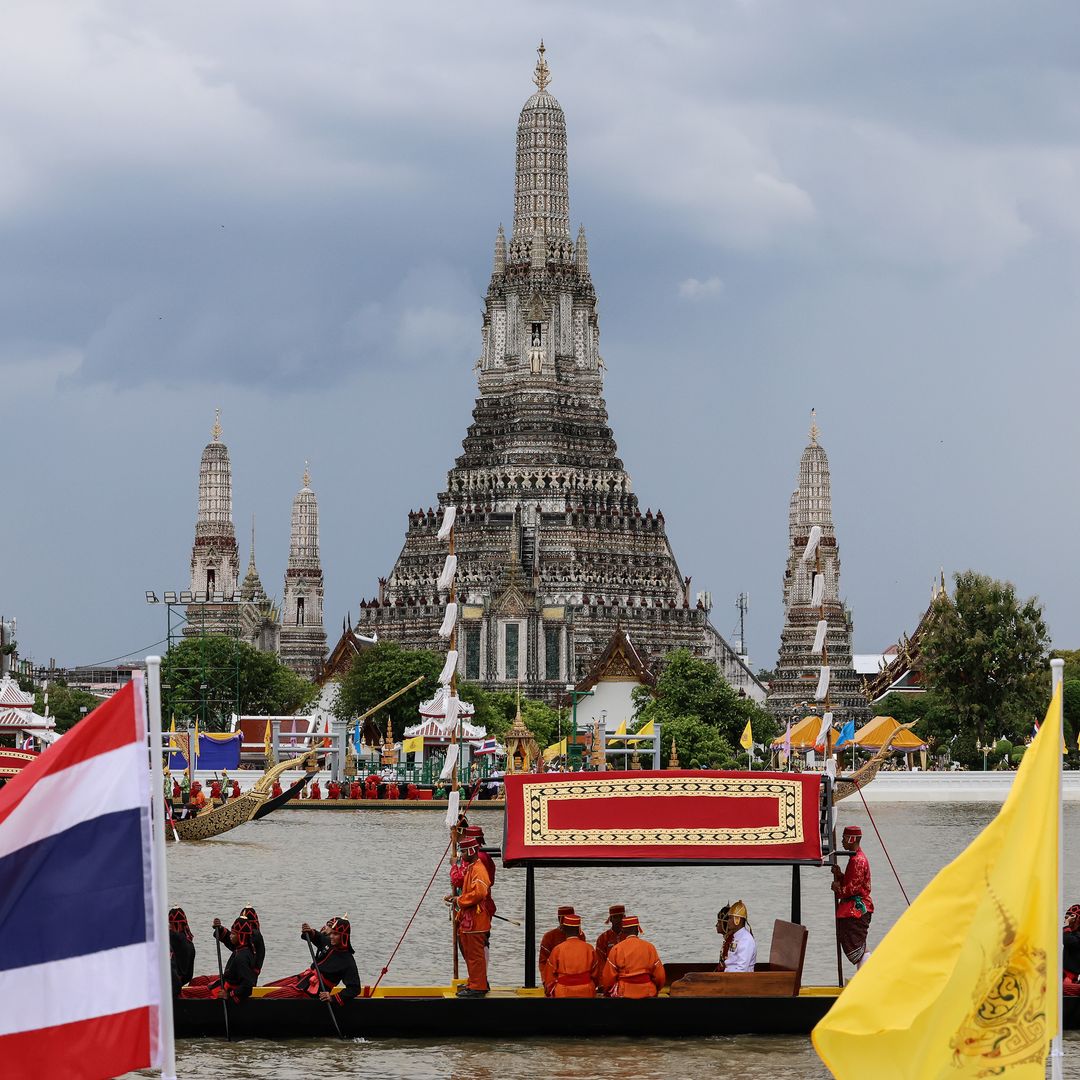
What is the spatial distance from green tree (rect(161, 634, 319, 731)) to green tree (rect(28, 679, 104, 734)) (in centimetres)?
600

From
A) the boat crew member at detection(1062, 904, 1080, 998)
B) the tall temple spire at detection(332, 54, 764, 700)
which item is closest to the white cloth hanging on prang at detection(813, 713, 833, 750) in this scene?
the tall temple spire at detection(332, 54, 764, 700)

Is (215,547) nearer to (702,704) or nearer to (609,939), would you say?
(702,704)

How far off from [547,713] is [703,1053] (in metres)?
74.9

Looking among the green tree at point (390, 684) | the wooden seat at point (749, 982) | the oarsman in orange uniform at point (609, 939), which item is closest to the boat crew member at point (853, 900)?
the wooden seat at point (749, 982)

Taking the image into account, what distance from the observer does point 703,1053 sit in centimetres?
2016

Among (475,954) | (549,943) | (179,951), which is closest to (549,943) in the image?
(549,943)

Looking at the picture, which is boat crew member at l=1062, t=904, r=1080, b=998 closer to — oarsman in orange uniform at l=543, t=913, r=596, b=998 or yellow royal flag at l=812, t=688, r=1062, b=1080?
oarsman in orange uniform at l=543, t=913, r=596, b=998

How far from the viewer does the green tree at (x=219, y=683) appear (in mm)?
96562

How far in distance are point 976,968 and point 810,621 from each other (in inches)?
4011

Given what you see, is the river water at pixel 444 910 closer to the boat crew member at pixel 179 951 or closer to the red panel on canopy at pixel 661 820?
the boat crew member at pixel 179 951

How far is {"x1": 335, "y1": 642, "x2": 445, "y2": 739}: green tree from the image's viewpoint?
91688mm

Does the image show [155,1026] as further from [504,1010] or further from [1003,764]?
[1003,764]

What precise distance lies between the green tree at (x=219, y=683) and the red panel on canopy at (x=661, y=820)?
74870 millimetres

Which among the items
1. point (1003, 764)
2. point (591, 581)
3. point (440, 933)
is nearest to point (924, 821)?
point (1003, 764)
